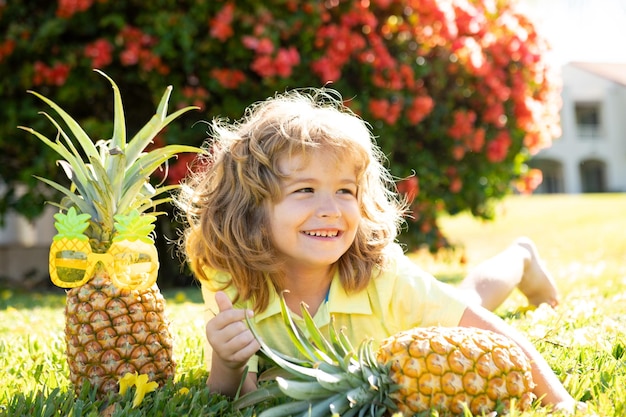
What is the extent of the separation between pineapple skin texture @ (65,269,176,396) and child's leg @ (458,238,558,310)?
172cm

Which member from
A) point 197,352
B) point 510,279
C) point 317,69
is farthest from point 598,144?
point 197,352

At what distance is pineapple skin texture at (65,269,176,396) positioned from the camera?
2.47 metres

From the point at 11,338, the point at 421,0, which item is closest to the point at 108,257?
the point at 11,338

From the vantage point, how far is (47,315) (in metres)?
4.91

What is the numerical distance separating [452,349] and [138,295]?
42.7 inches

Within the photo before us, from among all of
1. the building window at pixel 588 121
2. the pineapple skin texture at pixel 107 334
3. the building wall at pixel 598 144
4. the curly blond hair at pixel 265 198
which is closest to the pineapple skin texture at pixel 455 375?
the curly blond hair at pixel 265 198

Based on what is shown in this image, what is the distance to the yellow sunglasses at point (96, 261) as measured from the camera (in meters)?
2.50

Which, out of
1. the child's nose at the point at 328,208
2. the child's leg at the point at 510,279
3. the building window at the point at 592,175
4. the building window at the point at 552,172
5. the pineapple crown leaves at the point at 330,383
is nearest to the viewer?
the pineapple crown leaves at the point at 330,383

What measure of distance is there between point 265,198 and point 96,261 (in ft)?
2.04

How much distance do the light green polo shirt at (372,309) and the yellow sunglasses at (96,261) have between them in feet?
1.26

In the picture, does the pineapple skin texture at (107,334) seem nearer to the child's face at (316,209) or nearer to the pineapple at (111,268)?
the pineapple at (111,268)

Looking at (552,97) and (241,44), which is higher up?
(241,44)

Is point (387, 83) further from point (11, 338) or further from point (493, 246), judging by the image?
point (493, 246)

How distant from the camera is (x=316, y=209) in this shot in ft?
8.49
